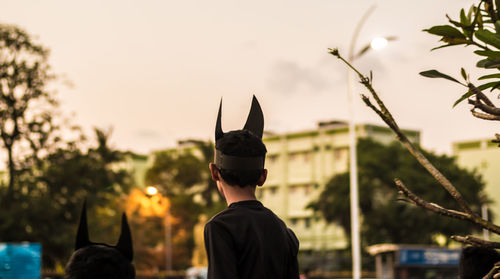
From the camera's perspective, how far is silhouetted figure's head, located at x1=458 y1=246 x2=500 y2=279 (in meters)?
3.21

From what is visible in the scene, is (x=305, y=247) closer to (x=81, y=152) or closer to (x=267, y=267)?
(x=81, y=152)

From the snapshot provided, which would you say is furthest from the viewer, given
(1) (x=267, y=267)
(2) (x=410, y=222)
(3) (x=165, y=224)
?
(3) (x=165, y=224)

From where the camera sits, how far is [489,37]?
2.16m

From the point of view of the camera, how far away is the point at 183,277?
65250 mm

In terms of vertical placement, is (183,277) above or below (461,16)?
below

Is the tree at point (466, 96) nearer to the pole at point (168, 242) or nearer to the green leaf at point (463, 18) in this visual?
the green leaf at point (463, 18)

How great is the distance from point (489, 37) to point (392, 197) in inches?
2197

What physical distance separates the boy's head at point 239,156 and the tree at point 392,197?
50.9 metres

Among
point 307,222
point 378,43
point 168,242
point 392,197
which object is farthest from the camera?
point 307,222

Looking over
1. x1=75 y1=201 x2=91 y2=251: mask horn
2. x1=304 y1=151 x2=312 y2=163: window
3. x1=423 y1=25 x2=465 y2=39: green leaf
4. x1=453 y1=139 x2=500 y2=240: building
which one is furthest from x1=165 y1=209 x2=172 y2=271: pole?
x1=423 y1=25 x2=465 y2=39: green leaf

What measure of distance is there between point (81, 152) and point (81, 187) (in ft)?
4.64

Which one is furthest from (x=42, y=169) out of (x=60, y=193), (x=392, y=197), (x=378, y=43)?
(x=392, y=197)

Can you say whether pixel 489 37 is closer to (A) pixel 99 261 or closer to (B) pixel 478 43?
(B) pixel 478 43

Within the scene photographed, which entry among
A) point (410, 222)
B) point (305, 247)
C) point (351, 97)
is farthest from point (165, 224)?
point (351, 97)
